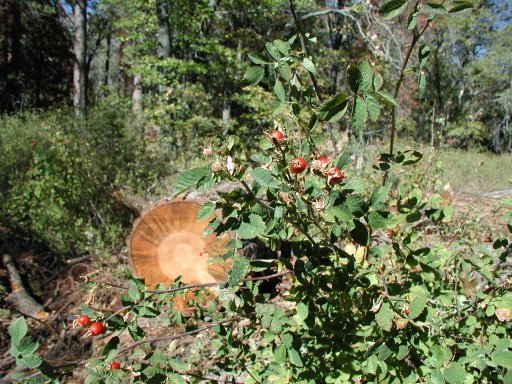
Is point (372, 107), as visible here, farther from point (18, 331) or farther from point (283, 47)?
point (18, 331)

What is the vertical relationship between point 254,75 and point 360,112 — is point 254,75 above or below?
above

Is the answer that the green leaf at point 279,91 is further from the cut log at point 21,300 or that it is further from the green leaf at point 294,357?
the cut log at point 21,300

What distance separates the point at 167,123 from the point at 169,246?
4018 mm

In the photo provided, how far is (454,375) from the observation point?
3.67 ft

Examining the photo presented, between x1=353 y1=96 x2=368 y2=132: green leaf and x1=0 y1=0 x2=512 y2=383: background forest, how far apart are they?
11 mm

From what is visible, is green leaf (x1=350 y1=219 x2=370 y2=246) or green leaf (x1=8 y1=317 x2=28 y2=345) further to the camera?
green leaf (x1=350 y1=219 x2=370 y2=246)

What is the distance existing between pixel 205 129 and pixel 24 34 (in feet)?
46.3

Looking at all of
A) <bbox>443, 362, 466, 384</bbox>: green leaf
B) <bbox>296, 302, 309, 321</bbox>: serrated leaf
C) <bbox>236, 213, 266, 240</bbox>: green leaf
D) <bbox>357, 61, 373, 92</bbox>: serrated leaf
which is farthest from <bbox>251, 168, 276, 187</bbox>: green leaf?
<bbox>443, 362, 466, 384</bbox>: green leaf

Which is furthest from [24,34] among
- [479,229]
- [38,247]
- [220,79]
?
[479,229]

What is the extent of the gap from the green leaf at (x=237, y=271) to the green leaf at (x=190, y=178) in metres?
0.23

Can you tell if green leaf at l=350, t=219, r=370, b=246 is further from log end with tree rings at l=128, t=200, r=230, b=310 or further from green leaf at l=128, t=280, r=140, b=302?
log end with tree rings at l=128, t=200, r=230, b=310

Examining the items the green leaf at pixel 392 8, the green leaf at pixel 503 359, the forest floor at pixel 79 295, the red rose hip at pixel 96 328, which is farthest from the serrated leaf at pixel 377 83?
the forest floor at pixel 79 295

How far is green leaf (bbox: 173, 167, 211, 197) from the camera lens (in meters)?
1.01

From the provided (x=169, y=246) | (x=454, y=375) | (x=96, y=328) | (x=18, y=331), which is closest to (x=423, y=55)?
(x=454, y=375)
